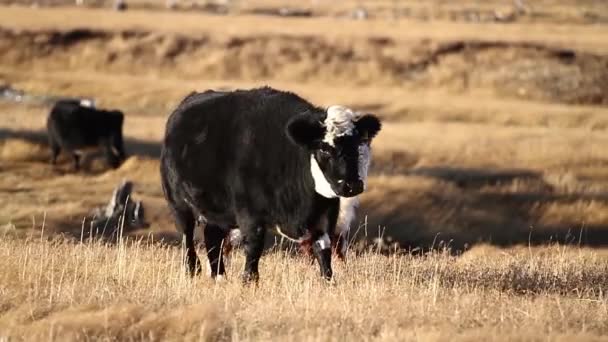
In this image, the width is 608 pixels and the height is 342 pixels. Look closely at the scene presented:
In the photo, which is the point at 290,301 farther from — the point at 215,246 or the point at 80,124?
the point at 80,124

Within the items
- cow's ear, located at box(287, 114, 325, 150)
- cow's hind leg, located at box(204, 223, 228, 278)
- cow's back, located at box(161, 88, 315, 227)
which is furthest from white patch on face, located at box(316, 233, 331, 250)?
cow's hind leg, located at box(204, 223, 228, 278)

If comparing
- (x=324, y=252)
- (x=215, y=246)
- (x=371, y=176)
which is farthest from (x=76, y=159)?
(x=324, y=252)

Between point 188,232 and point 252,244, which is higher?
point 252,244

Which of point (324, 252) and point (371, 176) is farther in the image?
point (371, 176)

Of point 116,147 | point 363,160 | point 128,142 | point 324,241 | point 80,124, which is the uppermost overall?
point 363,160

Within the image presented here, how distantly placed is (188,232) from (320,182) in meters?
2.86

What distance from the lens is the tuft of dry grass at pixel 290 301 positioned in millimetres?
8594

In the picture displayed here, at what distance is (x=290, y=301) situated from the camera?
9648 millimetres

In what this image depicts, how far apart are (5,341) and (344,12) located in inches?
3470

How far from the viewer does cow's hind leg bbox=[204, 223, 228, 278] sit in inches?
484

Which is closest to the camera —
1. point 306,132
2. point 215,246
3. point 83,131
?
point 306,132

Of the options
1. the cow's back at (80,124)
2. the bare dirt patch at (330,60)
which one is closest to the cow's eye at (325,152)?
the cow's back at (80,124)

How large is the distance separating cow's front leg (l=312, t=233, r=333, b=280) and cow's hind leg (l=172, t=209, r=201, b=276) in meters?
2.36

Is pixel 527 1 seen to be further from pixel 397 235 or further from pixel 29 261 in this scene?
pixel 29 261
